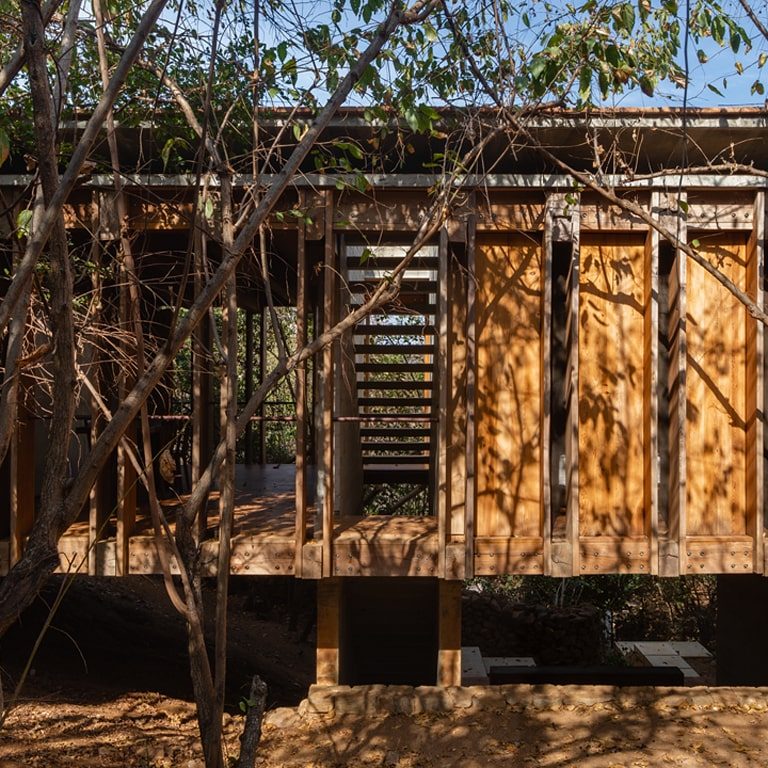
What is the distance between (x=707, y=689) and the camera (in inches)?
251

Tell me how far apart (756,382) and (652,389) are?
0.82 meters

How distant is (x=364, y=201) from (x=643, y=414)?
2.85 metres

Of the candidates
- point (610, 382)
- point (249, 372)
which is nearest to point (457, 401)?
point (610, 382)

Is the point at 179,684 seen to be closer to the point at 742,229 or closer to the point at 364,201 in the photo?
the point at 364,201

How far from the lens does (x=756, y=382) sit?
6168 millimetres

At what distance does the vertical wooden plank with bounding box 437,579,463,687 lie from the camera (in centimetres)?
644

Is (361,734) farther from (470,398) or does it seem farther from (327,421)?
(470,398)

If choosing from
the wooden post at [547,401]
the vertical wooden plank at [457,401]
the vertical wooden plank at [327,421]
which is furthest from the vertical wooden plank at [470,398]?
the vertical wooden plank at [327,421]

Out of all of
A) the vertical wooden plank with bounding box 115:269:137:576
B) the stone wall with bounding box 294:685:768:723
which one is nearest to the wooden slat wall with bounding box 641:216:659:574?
the stone wall with bounding box 294:685:768:723

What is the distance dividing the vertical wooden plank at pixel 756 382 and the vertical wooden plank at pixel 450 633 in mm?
2413

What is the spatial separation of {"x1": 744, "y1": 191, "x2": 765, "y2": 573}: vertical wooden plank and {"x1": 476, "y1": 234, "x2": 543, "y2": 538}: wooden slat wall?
1.67 meters

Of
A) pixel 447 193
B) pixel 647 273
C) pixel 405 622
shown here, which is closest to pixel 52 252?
pixel 447 193

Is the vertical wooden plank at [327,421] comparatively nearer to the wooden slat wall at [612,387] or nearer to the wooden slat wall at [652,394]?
the wooden slat wall at [612,387]

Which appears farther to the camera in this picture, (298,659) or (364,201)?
(298,659)
